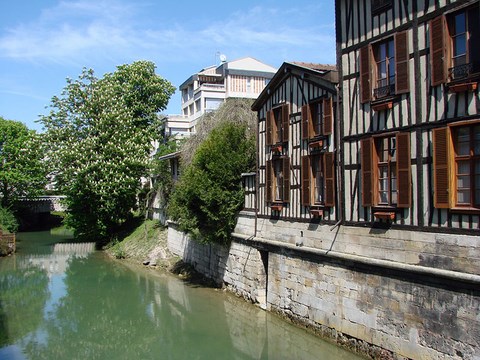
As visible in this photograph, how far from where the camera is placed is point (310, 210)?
14.5 meters

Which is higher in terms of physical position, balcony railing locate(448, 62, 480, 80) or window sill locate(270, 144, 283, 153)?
A: balcony railing locate(448, 62, 480, 80)

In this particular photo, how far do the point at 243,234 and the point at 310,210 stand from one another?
15.3 ft

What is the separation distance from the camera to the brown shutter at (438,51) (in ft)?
33.1

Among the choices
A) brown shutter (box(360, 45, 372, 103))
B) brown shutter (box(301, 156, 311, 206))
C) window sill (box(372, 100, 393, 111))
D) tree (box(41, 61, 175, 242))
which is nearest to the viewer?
window sill (box(372, 100, 393, 111))

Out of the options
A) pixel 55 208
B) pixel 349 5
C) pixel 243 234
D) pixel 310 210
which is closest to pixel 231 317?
pixel 243 234

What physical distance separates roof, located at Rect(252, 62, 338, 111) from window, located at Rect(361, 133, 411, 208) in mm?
2401

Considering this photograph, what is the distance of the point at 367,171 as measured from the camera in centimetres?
1209

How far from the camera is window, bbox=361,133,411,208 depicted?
11.0m

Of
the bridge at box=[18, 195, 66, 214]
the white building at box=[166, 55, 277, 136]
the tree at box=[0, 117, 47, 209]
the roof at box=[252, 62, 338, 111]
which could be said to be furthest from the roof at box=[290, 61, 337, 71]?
the bridge at box=[18, 195, 66, 214]

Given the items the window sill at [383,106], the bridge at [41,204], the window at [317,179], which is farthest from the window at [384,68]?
the bridge at [41,204]

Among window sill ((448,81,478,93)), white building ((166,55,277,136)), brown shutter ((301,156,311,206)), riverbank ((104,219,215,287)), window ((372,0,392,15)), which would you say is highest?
white building ((166,55,277,136))

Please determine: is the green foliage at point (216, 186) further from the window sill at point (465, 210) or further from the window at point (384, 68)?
the window sill at point (465, 210)

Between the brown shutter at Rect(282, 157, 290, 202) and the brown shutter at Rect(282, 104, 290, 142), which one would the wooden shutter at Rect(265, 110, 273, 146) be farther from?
the brown shutter at Rect(282, 157, 290, 202)

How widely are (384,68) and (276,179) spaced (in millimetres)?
6141
